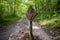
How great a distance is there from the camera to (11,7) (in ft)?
110

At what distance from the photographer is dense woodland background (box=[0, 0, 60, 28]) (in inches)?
889

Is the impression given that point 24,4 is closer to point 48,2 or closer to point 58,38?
point 48,2

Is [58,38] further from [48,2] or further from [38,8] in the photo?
[38,8]

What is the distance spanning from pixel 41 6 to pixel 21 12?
34.5 ft

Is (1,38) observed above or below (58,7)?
below

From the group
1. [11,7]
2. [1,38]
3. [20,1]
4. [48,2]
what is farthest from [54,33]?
[20,1]

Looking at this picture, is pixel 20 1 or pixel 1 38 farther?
pixel 20 1

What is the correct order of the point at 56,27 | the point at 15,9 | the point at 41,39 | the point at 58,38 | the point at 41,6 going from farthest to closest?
the point at 15,9, the point at 41,6, the point at 56,27, the point at 58,38, the point at 41,39

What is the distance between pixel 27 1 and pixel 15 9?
3.36 m

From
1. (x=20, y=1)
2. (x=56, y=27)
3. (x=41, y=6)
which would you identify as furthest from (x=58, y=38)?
(x=20, y=1)

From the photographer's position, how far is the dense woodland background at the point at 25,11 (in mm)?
22587

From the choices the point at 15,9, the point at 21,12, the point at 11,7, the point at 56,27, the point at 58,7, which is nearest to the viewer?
the point at 56,27

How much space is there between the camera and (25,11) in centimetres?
2691

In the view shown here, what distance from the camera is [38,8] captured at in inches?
1160
